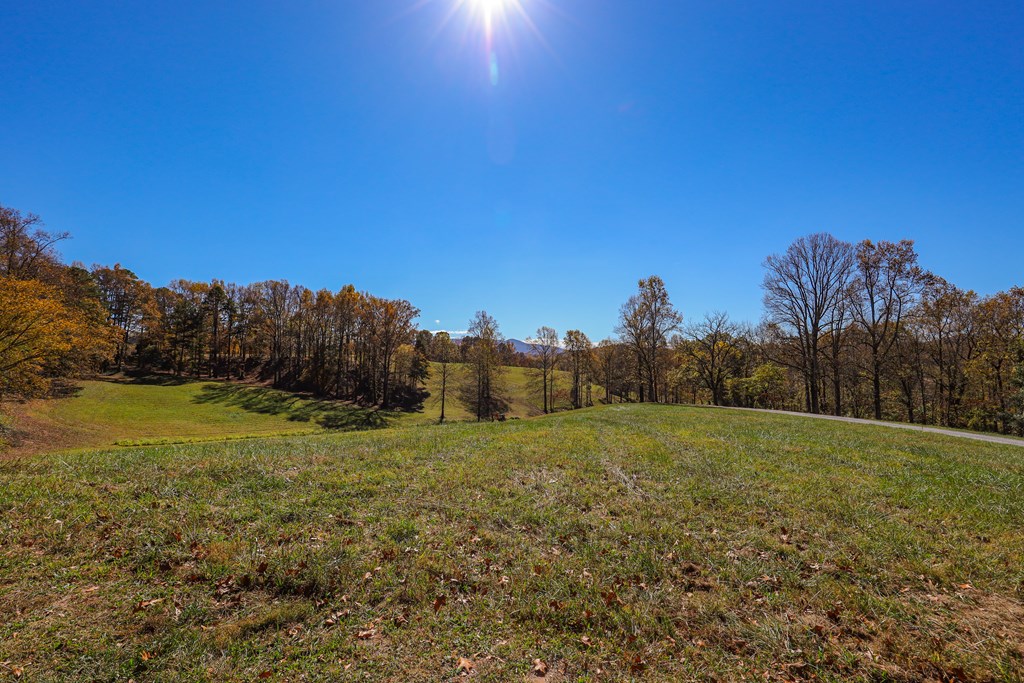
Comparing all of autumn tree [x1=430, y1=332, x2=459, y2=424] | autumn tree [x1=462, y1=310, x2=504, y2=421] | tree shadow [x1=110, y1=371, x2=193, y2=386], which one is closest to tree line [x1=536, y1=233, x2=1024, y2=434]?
autumn tree [x1=462, y1=310, x2=504, y2=421]

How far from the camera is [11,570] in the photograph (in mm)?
5273

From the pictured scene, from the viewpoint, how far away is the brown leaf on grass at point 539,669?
3969 millimetres

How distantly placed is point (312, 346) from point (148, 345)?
76.2 feet

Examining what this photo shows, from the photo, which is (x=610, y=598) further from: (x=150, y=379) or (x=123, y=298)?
(x=123, y=298)

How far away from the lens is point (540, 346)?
181ft

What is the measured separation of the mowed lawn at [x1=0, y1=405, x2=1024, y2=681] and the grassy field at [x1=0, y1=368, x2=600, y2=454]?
23.7 m

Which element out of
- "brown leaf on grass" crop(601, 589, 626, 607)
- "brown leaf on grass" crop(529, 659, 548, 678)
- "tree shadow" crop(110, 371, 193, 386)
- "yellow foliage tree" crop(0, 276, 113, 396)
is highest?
"yellow foliage tree" crop(0, 276, 113, 396)

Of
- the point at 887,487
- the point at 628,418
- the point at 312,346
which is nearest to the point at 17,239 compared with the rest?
the point at 312,346

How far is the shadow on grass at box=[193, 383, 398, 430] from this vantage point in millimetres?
42156

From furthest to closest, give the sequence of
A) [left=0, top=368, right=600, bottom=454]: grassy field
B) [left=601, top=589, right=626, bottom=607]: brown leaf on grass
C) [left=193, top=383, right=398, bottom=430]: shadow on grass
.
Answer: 1. [left=193, top=383, right=398, bottom=430]: shadow on grass
2. [left=0, top=368, right=600, bottom=454]: grassy field
3. [left=601, top=589, right=626, bottom=607]: brown leaf on grass

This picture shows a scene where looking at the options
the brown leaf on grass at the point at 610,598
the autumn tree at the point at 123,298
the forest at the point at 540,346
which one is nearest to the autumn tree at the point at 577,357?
the forest at the point at 540,346

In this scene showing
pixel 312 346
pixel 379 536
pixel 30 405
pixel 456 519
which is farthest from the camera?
pixel 312 346

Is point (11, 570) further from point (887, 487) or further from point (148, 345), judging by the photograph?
point (148, 345)

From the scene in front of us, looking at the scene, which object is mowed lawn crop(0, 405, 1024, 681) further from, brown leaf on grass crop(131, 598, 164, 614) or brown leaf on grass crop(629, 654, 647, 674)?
brown leaf on grass crop(131, 598, 164, 614)
